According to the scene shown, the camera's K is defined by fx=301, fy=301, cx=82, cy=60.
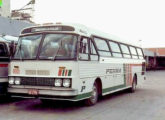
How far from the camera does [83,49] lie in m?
9.59

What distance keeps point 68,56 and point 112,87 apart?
4033mm

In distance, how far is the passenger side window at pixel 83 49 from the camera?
9.41 meters

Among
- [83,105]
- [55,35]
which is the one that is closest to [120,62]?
[83,105]

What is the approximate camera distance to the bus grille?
8.95m

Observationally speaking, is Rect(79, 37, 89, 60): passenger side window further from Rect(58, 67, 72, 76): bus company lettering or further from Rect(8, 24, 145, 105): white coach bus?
Rect(58, 67, 72, 76): bus company lettering

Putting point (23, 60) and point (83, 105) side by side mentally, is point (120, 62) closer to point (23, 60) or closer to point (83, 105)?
point (83, 105)

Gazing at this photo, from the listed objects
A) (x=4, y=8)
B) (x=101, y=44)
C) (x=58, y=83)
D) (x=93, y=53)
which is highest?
(x=4, y=8)

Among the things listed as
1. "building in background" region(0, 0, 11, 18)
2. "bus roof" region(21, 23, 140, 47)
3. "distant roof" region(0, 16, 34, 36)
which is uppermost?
"building in background" region(0, 0, 11, 18)

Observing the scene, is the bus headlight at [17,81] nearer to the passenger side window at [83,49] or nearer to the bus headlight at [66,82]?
the bus headlight at [66,82]

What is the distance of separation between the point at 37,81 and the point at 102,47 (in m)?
3.51

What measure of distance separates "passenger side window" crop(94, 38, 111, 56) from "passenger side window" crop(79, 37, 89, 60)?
121 cm

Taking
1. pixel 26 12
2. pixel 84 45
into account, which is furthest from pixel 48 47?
pixel 26 12

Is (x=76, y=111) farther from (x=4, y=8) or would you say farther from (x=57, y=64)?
(x=4, y=8)

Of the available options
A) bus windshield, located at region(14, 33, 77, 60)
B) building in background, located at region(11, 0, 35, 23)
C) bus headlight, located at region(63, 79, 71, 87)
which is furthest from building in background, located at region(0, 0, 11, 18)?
bus headlight, located at region(63, 79, 71, 87)
